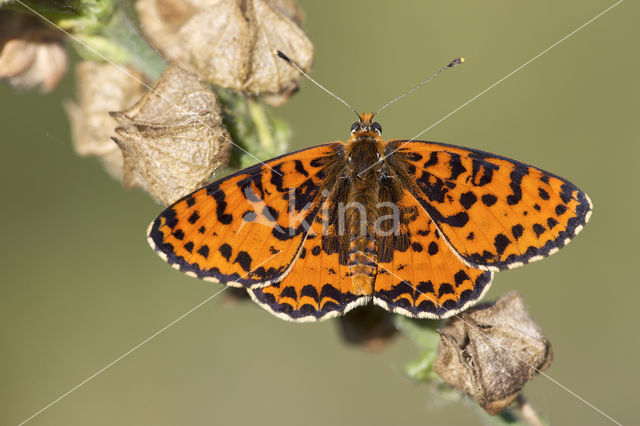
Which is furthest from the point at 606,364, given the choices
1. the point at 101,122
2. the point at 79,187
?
the point at 79,187

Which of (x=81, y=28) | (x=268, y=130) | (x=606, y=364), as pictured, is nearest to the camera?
(x=81, y=28)

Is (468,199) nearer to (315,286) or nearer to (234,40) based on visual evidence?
(315,286)

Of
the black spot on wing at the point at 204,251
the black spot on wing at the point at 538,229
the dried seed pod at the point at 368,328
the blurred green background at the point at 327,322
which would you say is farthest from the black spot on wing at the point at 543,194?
the blurred green background at the point at 327,322

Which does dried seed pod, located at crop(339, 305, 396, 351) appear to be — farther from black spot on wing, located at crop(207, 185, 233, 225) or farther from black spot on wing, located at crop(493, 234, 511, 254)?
black spot on wing, located at crop(207, 185, 233, 225)

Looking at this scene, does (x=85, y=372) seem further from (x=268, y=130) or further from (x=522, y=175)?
(x=522, y=175)

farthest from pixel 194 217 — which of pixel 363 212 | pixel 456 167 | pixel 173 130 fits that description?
pixel 456 167

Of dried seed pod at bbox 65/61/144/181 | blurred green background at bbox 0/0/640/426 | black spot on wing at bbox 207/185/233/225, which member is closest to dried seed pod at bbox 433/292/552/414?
black spot on wing at bbox 207/185/233/225
